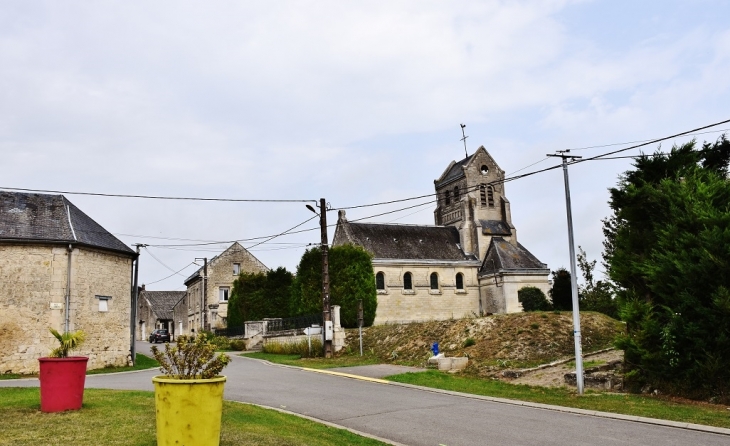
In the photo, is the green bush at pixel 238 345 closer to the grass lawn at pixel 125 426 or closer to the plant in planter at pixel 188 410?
the grass lawn at pixel 125 426

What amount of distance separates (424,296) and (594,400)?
34.0 metres

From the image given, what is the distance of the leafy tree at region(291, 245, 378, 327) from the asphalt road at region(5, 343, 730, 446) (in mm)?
16486

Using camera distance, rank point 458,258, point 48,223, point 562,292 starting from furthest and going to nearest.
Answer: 1. point 458,258
2. point 562,292
3. point 48,223

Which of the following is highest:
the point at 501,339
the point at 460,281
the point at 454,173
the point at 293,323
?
the point at 454,173

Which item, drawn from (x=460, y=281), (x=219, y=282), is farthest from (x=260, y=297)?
(x=460, y=281)

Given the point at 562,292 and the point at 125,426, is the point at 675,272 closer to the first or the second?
the point at 125,426

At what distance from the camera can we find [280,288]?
47.8 m

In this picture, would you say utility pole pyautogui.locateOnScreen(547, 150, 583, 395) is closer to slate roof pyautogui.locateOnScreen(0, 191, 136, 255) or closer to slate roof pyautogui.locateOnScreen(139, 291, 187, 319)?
slate roof pyautogui.locateOnScreen(0, 191, 136, 255)

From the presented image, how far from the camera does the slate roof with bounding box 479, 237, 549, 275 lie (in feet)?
155

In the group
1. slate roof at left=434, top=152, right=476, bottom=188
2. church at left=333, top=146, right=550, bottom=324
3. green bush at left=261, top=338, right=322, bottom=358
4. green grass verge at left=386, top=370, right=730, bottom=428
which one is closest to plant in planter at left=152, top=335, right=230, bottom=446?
green grass verge at left=386, top=370, right=730, bottom=428

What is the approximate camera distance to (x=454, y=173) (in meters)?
53.9

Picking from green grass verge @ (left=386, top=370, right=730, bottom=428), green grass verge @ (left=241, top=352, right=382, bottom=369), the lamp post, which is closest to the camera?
green grass verge @ (left=386, top=370, right=730, bottom=428)

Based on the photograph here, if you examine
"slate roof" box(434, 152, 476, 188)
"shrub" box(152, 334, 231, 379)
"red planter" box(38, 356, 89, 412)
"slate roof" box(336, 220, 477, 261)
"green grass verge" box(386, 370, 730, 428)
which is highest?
"slate roof" box(434, 152, 476, 188)

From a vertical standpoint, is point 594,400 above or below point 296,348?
below
